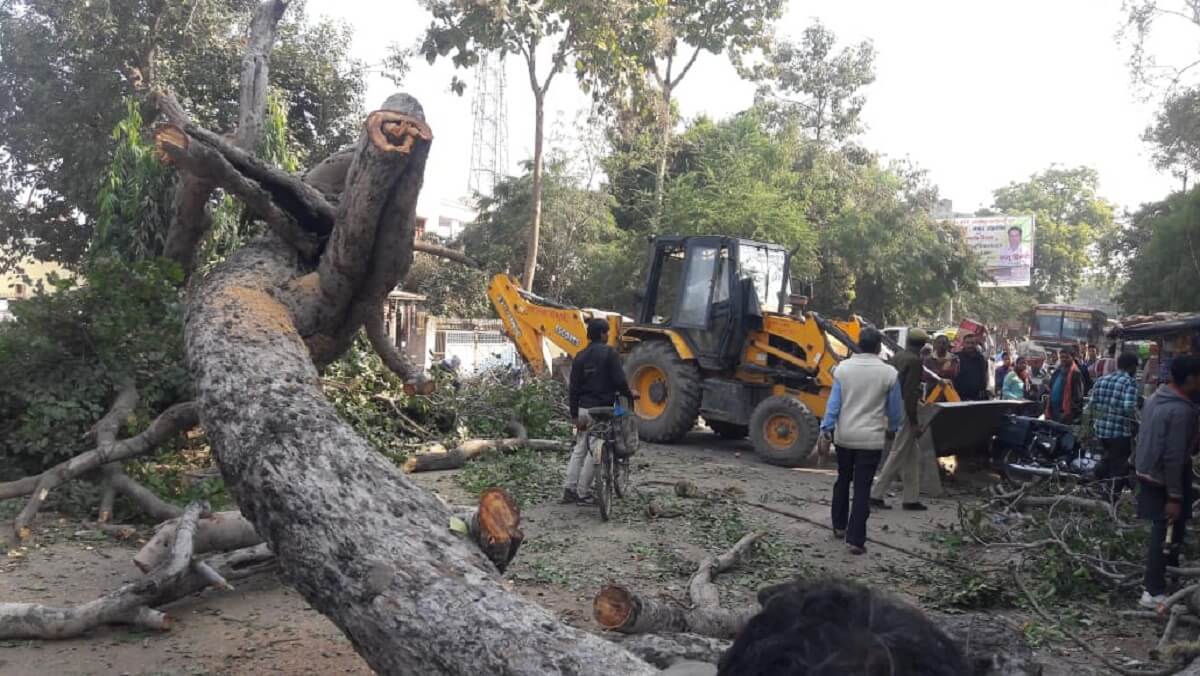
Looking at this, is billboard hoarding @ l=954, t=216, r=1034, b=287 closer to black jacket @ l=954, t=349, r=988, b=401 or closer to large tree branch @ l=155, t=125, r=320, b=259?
black jacket @ l=954, t=349, r=988, b=401

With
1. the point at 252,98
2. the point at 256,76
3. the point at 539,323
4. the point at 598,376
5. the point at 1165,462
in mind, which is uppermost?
the point at 256,76

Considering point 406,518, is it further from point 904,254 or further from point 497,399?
point 904,254

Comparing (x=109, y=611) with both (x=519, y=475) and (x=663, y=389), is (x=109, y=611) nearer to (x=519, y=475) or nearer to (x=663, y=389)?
(x=519, y=475)

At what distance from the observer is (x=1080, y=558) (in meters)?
5.75

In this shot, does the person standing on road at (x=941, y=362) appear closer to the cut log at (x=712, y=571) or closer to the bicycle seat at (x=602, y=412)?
the bicycle seat at (x=602, y=412)

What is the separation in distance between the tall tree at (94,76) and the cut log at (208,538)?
35.8ft

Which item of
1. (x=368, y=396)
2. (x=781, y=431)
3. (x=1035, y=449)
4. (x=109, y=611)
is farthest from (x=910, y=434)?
(x=109, y=611)

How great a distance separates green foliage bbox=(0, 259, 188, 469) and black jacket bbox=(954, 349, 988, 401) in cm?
875

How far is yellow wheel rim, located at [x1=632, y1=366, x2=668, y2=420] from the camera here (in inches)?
471

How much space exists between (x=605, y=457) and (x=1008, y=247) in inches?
1705

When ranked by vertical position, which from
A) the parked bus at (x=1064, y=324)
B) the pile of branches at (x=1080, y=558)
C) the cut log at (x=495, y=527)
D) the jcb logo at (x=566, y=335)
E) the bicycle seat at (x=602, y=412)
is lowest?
the pile of branches at (x=1080, y=558)

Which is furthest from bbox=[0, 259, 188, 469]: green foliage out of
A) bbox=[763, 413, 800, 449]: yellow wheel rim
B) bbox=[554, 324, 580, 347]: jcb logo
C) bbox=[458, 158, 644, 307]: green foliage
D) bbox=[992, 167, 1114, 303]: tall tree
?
bbox=[992, 167, 1114, 303]: tall tree

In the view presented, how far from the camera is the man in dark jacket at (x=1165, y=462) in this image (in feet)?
17.3

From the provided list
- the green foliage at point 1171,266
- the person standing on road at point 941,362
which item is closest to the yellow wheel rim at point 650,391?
the person standing on road at point 941,362
